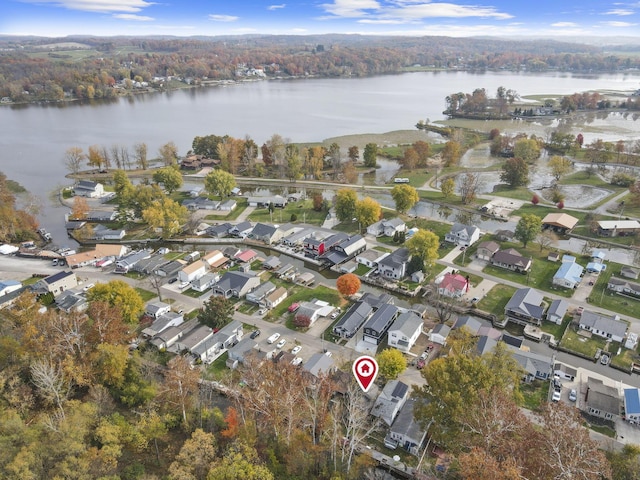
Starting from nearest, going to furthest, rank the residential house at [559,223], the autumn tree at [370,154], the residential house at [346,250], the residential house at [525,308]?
the residential house at [525,308]
the residential house at [346,250]
the residential house at [559,223]
the autumn tree at [370,154]

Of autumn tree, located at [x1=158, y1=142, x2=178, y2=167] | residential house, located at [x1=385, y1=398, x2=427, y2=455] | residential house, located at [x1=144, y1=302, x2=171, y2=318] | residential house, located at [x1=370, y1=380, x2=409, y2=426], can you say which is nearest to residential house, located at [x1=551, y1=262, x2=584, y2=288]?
residential house, located at [x1=370, y1=380, x2=409, y2=426]

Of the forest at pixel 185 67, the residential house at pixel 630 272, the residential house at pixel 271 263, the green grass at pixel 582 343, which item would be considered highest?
the forest at pixel 185 67

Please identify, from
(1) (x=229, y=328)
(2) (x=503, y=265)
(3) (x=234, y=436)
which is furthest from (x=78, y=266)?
(2) (x=503, y=265)

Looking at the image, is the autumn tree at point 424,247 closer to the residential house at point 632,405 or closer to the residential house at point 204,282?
the residential house at point 632,405

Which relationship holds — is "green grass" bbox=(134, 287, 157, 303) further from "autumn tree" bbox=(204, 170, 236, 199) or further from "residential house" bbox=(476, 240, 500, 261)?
"residential house" bbox=(476, 240, 500, 261)

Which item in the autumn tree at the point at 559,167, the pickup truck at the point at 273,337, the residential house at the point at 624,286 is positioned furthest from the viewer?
the autumn tree at the point at 559,167

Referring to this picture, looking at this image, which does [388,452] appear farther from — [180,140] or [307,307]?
[180,140]

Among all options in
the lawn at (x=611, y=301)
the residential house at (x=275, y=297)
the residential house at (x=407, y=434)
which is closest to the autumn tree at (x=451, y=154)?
the lawn at (x=611, y=301)
